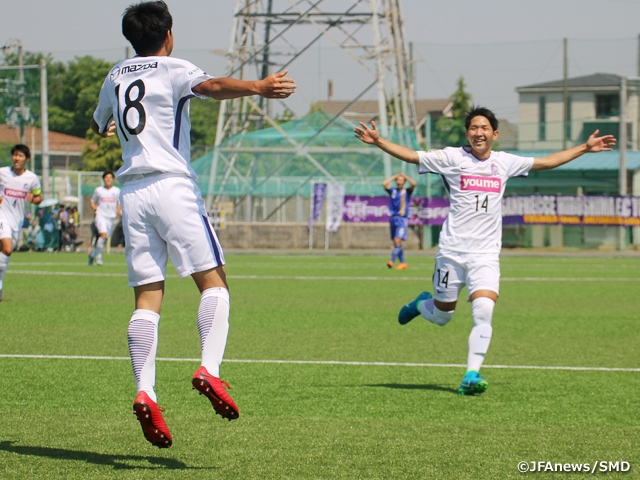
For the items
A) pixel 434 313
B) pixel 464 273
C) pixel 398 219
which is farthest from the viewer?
pixel 398 219

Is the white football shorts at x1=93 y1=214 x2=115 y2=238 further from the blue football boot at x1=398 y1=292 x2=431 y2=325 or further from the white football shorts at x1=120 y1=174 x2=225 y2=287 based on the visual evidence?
the white football shorts at x1=120 y1=174 x2=225 y2=287

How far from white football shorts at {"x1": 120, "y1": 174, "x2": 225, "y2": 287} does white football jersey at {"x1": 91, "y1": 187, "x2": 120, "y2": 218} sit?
19222mm

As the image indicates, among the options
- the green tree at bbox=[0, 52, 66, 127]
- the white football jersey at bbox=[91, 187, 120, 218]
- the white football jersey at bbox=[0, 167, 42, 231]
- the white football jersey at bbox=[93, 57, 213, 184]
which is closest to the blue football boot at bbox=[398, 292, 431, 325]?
the white football jersey at bbox=[93, 57, 213, 184]

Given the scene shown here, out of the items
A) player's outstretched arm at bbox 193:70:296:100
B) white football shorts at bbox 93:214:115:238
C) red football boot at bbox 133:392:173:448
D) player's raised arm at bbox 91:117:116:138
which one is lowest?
red football boot at bbox 133:392:173:448

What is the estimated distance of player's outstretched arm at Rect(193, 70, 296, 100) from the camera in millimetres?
4613

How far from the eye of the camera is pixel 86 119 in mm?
64688

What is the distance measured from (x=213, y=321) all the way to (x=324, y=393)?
2.14m

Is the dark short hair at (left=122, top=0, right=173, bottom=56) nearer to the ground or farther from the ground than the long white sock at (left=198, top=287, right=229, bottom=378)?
farther from the ground

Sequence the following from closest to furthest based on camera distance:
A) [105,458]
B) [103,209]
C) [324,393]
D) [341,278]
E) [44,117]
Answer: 1. [105,458]
2. [324,393]
3. [341,278]
4. [103,209]
5. [44,117]

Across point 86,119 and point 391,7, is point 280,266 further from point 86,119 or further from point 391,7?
point 86,119

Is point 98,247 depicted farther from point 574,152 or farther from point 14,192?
point 574,152

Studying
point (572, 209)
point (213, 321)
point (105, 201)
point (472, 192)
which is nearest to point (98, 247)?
point (105, 201)

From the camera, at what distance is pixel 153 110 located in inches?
194

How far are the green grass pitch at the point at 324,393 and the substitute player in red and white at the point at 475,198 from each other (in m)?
0.78
